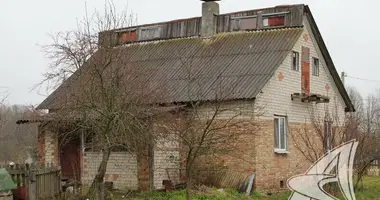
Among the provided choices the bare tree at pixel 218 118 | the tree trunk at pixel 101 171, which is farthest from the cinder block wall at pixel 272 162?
the tree trunk at pixel 101 171

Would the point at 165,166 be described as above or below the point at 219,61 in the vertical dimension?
below

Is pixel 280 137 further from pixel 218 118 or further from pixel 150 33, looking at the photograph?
pixel 150 33

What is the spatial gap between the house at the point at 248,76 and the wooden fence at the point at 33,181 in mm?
2536

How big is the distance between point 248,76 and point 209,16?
559cm

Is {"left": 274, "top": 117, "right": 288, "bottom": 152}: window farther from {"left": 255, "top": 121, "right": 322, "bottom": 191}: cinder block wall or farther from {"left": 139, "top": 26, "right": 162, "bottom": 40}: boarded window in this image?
{"left": 139, "top": 26, "right": 162, "bottom": 40}: boarded window

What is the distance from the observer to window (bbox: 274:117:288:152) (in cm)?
2047

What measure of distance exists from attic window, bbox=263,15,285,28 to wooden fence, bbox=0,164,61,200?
11075 millimetres

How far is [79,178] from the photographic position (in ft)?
67.8

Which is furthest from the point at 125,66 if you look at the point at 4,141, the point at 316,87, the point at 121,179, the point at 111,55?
the point at 4,141

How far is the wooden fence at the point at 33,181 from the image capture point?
48.6 ft

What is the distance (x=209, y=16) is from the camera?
2438 centimetres

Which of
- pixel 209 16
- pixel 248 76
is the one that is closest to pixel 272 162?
pixel 248 76

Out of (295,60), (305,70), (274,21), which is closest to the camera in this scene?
(295,60)

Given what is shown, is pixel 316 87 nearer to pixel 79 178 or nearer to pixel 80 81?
pixel 79 178
